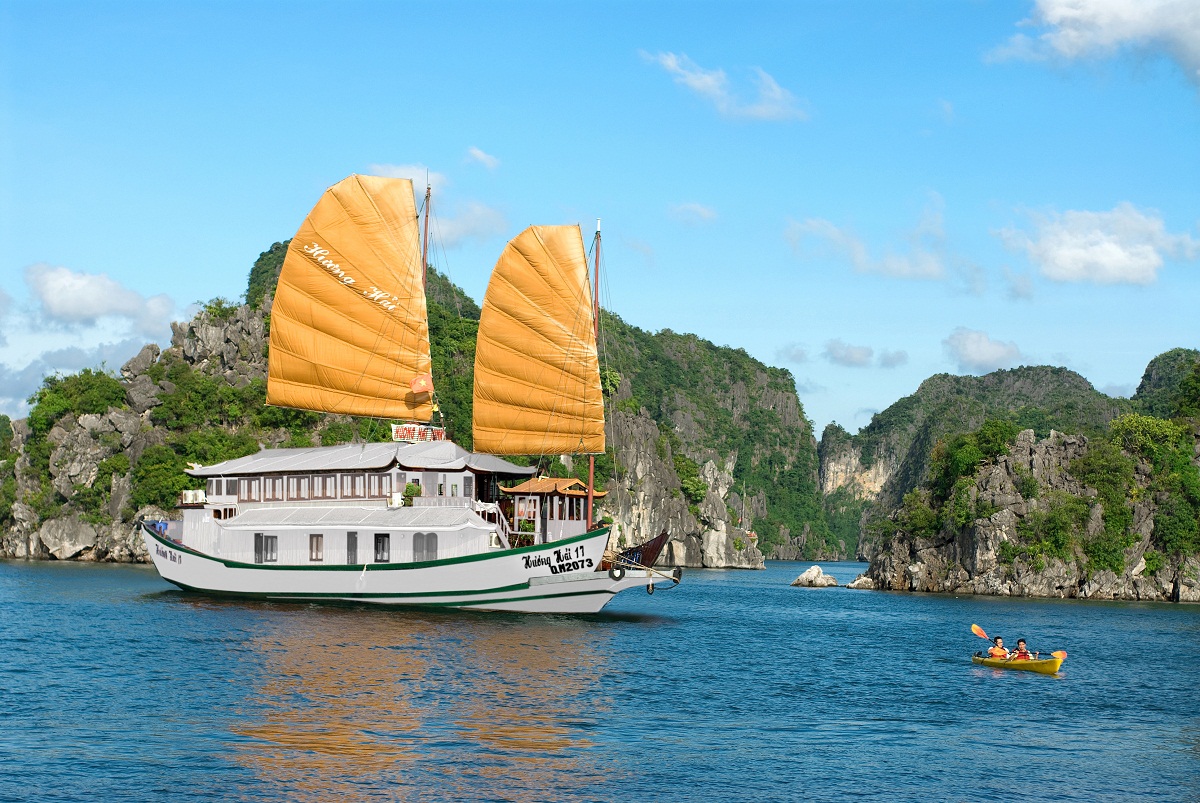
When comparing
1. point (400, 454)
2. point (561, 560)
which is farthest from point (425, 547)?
point (561, 560)

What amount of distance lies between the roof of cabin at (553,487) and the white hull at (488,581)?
17.6 feet

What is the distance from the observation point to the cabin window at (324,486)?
165 ft

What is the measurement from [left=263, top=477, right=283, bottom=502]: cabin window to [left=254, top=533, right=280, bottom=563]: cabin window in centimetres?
272

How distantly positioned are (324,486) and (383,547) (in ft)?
18.6

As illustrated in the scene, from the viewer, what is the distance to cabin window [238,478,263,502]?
172 feet

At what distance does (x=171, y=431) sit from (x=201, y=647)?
6829 centimetres

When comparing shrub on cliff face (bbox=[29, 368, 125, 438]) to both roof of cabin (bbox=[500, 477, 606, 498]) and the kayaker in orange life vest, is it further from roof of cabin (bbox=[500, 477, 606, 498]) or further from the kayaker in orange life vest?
the kayaker in orange life vest

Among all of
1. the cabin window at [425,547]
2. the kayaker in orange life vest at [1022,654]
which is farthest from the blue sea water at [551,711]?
the cabin window at [425,547]

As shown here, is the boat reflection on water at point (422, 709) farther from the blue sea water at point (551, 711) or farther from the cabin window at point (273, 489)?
the cabin window at point (273, 489)

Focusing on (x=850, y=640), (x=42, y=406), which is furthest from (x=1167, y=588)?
(x=42, y=406)

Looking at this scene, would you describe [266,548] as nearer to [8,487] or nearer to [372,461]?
[372,461]

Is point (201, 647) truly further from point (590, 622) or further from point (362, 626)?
point (590, 622)

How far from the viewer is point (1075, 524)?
7681 cm

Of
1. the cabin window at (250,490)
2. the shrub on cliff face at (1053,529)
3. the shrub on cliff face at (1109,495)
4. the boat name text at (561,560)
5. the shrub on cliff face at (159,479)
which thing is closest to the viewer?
the boat name text at (561,560)
